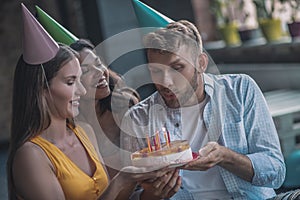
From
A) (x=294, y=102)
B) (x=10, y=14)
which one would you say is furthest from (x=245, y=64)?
(x=10, y=14)

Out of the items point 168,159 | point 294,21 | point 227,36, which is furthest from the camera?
point 227,36

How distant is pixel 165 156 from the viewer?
1459mm

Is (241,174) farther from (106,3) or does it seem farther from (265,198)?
(106,3)

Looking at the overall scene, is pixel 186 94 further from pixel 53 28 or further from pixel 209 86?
pixel 53 28

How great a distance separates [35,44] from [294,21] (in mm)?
2568

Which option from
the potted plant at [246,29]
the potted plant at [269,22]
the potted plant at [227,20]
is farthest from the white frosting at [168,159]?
the potted plant at [227,20]

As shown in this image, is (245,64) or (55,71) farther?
(245,64)

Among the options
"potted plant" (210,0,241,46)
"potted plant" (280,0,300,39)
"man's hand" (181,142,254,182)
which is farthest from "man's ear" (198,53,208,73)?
"potted plant" (210,0,241,46)

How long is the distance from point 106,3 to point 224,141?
3392mm

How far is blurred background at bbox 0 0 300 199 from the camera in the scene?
363 cm

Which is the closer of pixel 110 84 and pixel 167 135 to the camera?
pixel 167 135

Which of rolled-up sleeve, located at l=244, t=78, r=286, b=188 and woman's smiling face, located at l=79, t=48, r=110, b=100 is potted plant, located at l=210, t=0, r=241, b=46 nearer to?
woman's smiling face, located at l=79, t=48, r=110, b=100

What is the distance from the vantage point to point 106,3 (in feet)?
16.0

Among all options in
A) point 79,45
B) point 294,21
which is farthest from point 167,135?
point 294,21
